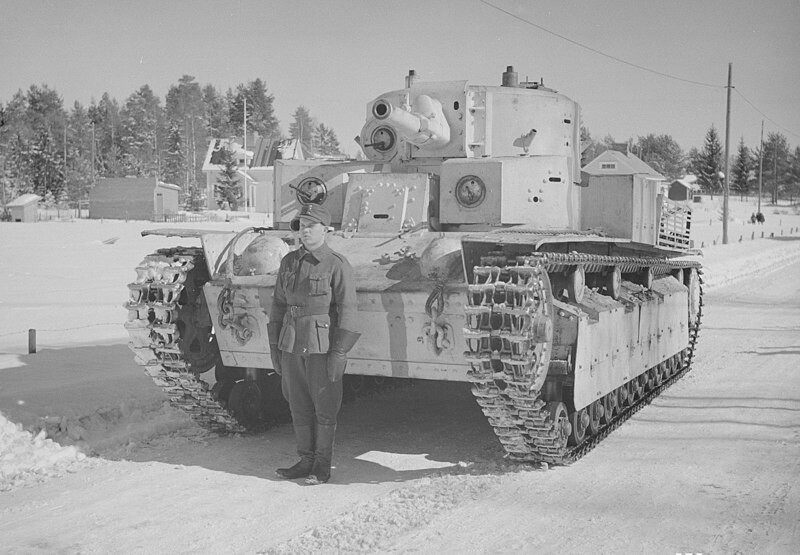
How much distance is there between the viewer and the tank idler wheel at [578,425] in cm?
809

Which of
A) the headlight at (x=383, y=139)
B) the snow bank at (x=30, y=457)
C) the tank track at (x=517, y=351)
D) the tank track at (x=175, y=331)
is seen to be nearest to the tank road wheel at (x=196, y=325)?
the tank track at (x=175, y=331)

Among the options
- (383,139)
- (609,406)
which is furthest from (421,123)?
(609,406)

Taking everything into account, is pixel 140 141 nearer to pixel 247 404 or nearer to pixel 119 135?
pixel 119 135

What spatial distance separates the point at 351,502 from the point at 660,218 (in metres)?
5.73

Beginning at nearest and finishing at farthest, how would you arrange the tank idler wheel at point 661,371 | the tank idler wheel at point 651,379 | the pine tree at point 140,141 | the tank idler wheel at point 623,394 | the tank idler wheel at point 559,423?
the tank idler wheel at point 559,423
the tank idler wheel at point 623,394
the tank idler wheel at point 651,379
the tank idler wheel at point 661,371
the pine tree at point 140,141

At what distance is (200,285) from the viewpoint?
8.80m

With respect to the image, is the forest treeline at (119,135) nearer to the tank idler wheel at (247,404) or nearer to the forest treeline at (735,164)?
the forest treeline at (735,164)

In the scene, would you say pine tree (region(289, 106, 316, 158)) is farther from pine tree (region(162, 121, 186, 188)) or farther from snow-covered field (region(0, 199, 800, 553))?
snow-covered field (region(0, 199, 800, 553))

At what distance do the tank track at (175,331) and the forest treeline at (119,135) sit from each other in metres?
64.7

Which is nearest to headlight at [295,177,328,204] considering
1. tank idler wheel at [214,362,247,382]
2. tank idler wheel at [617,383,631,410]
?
tank idler wheel at [214,362,247,382]

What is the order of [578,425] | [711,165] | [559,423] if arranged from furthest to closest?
[711,165] < [578,425] < [559,423]

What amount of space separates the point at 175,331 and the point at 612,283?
4250 mm

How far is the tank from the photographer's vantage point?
7.14 metres

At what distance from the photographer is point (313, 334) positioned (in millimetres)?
7043
